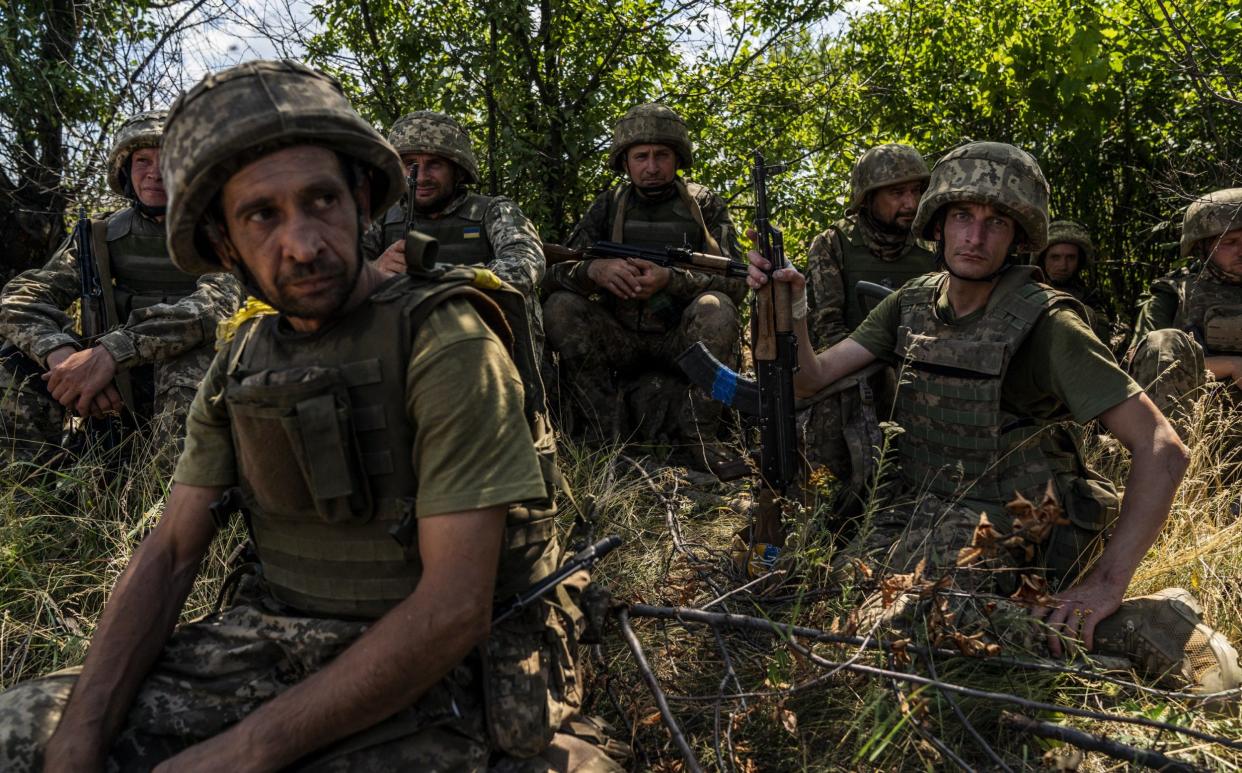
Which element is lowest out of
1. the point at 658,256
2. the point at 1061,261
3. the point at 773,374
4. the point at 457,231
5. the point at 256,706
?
the point at 256,706

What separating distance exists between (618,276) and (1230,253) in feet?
11.3

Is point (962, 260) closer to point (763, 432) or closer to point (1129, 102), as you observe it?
point (763, 432)

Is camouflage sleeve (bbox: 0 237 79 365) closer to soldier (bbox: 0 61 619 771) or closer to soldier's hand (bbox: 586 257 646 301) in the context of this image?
soldier's hand (bbox: 586 257 646 301)

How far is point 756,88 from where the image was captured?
24.1 ft

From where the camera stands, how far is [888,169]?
5.89 metres

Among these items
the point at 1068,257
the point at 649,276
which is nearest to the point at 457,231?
the point at 649,276

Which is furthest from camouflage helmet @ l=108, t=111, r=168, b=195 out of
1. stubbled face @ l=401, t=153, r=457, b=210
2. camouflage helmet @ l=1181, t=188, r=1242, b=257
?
camouflage helmet @ l=1181, t=188, r=1242, b=257

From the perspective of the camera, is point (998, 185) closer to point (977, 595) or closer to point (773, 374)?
point (773, 374)

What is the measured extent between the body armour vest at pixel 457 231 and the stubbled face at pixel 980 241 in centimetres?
298

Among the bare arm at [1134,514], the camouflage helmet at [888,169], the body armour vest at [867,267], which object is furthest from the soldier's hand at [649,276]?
the bare arm at [1134,514]

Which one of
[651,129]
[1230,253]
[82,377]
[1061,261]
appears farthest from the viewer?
[1061,261]

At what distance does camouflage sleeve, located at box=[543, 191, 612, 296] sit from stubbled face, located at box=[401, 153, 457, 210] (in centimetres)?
79

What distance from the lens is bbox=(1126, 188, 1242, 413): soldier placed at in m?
5.11

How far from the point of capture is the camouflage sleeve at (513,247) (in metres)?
5.45
